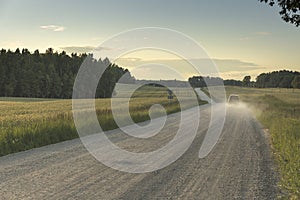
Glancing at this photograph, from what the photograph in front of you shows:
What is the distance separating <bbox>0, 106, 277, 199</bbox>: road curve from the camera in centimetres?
632

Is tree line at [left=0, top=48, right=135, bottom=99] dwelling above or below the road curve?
above

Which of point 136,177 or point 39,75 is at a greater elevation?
point 39,75

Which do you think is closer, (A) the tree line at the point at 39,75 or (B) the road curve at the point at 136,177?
(B) the road curve at the point at 136,177

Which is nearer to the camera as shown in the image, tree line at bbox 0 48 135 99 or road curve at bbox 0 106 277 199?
road curve at bbox 0 106 277 199

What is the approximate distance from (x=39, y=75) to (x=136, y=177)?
76.7 metres

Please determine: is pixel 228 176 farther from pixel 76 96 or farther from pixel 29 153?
pixel 76 96

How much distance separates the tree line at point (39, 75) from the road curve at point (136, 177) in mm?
64489

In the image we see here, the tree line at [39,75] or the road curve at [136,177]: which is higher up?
the tree line at [39,75]

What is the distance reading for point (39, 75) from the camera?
79.4 m

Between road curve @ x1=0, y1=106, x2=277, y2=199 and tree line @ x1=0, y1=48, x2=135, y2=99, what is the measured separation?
64489mm

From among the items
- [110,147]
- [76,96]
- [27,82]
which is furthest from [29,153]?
[76,96]

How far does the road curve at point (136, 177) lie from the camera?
6.32 metres

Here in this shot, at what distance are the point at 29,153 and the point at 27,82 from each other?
73946 millimetres

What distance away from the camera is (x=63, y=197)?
5.95m
